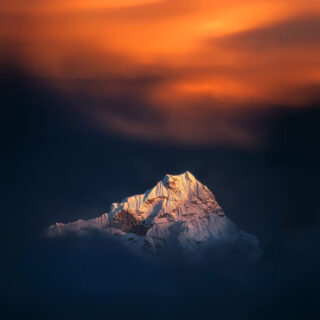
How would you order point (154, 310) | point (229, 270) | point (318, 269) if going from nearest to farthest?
point (154, 310), point (318, 269), point (229, 270)

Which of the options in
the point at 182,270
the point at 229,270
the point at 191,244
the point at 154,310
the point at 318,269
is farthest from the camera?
the point at 191,244

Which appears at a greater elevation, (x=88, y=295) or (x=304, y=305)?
(x=88, y=295)

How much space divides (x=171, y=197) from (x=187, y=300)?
224 feet

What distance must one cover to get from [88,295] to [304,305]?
4441cm

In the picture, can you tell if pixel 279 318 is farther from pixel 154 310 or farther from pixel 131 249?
pixel 131 249

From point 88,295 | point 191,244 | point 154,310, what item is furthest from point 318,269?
point 191,244

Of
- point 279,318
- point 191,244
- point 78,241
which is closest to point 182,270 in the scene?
point 191,244

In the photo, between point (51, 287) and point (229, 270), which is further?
point (229, 270)

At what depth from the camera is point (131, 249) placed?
189 meters

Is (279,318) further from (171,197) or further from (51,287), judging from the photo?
(171,197)

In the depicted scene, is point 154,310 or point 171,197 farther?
point 171,197

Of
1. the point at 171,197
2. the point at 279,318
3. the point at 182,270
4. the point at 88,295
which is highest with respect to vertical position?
the point at 171,197

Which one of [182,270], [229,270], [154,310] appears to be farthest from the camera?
[182,270]

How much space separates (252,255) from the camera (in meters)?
182
